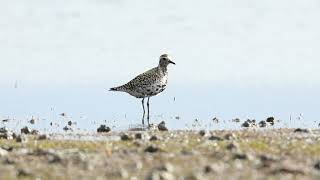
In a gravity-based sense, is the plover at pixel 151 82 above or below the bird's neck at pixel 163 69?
below

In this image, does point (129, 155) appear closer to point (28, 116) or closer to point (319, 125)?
point (319, 125)

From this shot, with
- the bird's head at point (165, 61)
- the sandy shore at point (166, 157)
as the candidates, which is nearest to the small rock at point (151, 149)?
the sandy shore at point (166, 157)

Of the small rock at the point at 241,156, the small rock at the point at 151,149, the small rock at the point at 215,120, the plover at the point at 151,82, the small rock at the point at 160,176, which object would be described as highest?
the plover at the point at 151,82

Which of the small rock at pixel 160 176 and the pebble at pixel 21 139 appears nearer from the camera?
the small rock at pixel 160 176

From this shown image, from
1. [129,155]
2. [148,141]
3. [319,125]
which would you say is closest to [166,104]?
[319,125]

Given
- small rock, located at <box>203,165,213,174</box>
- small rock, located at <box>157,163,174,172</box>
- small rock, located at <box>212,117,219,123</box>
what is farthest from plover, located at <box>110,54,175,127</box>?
small rock, located at <box>203,165,213,174</box>

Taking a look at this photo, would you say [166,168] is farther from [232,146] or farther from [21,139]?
[21,139]

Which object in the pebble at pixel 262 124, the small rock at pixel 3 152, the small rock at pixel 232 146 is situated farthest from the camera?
→ the pebble at pixel 262 124

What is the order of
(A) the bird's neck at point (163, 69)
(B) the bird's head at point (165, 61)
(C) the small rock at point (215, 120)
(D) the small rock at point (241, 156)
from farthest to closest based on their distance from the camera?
(C) the small rock at point (215, 120) → (B) the bird's head at point (165, 61) → (A) the bird's neck at point (163, 69) → (D) the small rock at point (241, 156)

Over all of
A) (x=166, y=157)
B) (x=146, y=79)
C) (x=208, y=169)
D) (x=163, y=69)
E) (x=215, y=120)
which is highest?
(x=163, y=69)

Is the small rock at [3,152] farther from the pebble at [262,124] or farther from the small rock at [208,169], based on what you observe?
the pebble at [262,124]

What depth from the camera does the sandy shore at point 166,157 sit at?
19.5 meters

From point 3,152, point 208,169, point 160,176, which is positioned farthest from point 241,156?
point 3,152

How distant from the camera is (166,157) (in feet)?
74.4
